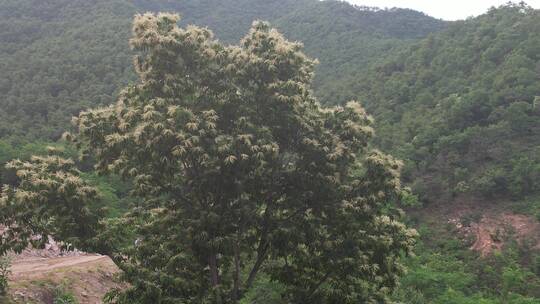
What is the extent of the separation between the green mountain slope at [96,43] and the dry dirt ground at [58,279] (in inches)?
1052

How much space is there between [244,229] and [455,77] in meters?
39.1

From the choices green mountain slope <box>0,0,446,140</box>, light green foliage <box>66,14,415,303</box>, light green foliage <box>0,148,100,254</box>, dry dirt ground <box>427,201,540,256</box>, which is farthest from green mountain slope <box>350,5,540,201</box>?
light green foliage <box>0,148,100,254</box>

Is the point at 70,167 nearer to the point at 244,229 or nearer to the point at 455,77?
the point at 244,229

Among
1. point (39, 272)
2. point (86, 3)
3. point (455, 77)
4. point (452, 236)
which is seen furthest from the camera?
point (86, 3)

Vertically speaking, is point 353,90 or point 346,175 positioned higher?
point 353,90

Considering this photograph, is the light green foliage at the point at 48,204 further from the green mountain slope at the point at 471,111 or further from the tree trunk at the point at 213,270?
the green mountain slope at the point at 471,111

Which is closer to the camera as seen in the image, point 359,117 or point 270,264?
point 359,117

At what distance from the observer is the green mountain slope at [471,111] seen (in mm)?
35219

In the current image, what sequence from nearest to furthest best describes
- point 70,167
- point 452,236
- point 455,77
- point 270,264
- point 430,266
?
point 70,167 → point 270,264 → point 430,266 → point 452,236 → point 455,77

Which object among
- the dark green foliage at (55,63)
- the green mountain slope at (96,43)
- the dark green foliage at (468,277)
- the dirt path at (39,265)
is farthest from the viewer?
the green mountain slope at (96,43)

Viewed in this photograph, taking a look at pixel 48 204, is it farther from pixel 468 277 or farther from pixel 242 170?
pixel 468 277

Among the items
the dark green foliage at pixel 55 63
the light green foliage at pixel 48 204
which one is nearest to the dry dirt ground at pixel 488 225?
the light green foliage at pixel 48 204

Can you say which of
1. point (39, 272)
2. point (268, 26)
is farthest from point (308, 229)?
point (39, 272)

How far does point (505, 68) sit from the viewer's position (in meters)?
42.3
